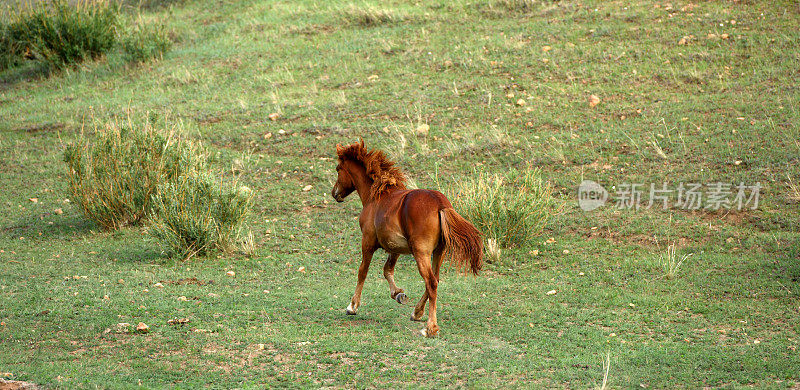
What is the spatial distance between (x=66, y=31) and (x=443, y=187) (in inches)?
447

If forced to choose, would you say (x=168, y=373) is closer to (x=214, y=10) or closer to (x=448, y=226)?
(x=448, y=226)

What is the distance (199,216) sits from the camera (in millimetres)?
10164

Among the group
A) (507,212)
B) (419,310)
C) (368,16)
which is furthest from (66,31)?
(419,310)

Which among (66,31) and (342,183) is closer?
Answer: (342,183)

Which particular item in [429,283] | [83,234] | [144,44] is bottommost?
[83,234]

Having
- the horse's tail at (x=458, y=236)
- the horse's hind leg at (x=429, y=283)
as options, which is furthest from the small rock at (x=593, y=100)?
the horse's hind leg at (x=429, y=283)

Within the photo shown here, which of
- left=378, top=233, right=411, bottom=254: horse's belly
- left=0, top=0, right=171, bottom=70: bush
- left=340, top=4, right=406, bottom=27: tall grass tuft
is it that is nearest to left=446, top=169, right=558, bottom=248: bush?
left=378, top=233, right=411, bottom=254: horse's belly

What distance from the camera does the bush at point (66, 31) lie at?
18.5 m

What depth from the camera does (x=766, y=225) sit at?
32.8ft

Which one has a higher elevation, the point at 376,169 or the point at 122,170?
the point at 376,169

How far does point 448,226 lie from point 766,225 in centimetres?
512

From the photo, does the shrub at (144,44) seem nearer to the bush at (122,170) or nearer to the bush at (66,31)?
the bush at (66,31)

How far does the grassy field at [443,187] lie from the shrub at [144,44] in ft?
1.02

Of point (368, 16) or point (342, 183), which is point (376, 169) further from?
point (368, 16)
